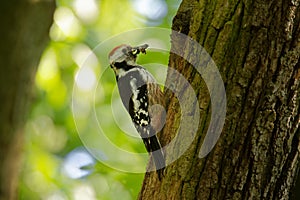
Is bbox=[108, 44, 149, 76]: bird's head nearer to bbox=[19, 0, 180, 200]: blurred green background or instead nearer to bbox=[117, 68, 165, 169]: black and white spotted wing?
bbox=[117, 68, 165, 169]: black and white spotted wing

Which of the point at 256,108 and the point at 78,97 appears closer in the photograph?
the point at 256,108

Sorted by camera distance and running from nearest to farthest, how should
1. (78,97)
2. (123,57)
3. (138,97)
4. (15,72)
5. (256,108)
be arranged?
(15,72)
(256,108)
(138,97)
(123,57)
(78,97)

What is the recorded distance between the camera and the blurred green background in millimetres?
4453

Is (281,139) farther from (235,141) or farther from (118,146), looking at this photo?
(118,146)

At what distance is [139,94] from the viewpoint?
360 cm

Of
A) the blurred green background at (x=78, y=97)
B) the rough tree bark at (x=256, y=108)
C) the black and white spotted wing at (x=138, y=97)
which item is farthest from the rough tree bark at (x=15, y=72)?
the blurred green background at (x=78, y=97)

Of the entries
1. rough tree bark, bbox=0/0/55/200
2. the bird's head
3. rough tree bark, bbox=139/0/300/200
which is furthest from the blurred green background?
rough tree bark, bbox=0/0/55/200

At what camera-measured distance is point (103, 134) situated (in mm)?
4738

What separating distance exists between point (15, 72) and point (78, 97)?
12.1 feet

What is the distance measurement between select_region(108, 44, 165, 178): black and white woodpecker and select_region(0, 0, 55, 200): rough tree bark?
76.9 inches

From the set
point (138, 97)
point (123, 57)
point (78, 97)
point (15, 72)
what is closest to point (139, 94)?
Result: point (138, 97)

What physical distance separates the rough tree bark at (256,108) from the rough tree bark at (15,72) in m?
1.37

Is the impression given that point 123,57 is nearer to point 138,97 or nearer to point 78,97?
point 138,97

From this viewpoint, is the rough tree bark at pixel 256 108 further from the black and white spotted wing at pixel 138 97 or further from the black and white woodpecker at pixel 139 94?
the black and white spotted wing at pixel 138 97
